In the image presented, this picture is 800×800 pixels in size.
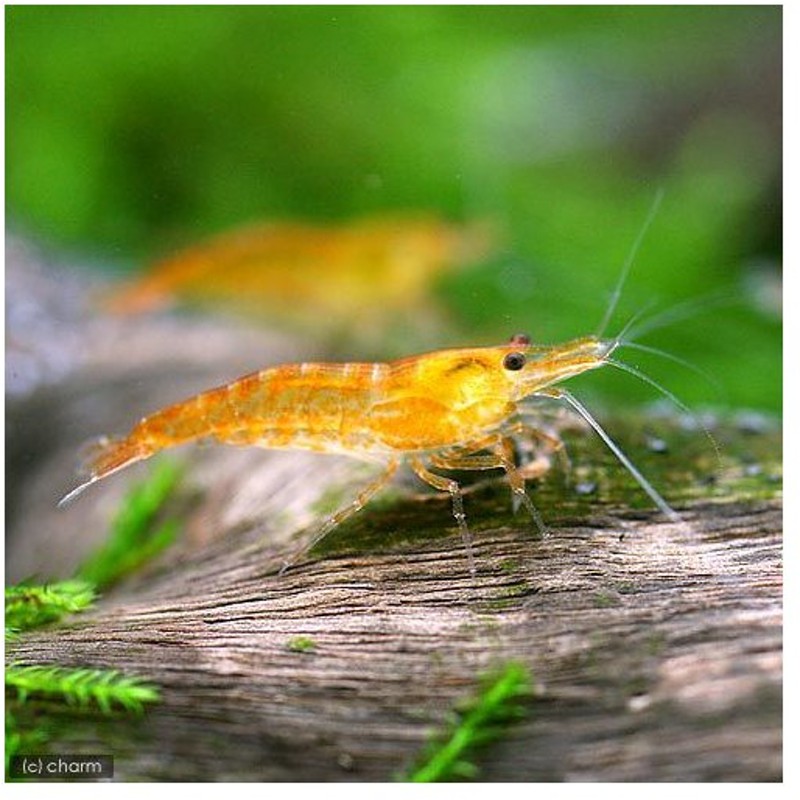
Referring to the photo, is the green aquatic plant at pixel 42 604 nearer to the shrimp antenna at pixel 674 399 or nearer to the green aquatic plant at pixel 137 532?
the green aquatic plant at pixel 137 532

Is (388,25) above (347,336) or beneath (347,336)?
above

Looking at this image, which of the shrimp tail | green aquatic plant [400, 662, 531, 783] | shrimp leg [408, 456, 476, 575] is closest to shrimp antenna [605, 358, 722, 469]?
shrimp leg [408, 456, 476, 575]

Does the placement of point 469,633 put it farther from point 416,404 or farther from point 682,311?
point 682,311

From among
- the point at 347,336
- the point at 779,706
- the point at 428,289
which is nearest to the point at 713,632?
the point at 779,706

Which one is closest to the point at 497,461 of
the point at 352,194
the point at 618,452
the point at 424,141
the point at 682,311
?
the point at 618,452

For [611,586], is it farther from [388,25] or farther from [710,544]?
[388,25]

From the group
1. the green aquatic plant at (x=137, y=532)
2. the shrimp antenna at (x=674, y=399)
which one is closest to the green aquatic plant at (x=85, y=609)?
the green aquatic plant at (x=137, y=532)
